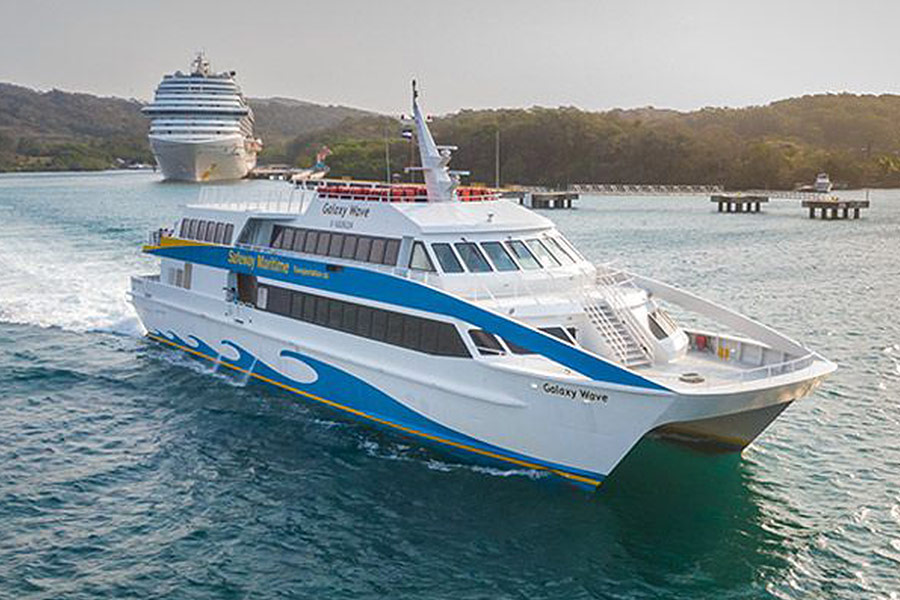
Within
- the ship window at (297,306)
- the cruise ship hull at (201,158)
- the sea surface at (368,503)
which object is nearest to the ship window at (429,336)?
the sea surface at (368,503)

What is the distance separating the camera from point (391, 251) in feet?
63.5

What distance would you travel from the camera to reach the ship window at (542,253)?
19.5 metres

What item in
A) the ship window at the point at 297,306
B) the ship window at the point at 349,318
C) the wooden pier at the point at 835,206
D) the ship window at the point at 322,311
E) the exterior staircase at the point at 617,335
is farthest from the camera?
the wooden pier at the point at 835,206

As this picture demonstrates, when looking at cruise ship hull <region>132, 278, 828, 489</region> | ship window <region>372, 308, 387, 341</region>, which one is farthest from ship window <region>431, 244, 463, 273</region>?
cruise ship hull <region>132, 278, 828, 489</region>

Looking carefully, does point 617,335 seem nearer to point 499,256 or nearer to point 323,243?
point 499,256

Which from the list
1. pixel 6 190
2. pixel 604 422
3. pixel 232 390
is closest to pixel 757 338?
pixel 604 422

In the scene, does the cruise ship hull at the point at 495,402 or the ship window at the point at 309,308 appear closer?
the cruise ship hull at the point at 495,402

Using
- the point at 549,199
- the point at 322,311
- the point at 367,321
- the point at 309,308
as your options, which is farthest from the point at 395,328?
the point at 549,199

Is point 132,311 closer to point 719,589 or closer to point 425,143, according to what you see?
point 425,143

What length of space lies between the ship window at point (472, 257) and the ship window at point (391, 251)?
1.38 meters

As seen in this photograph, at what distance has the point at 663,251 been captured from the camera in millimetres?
54406

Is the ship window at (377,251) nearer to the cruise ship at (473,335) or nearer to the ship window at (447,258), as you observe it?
the cruise ship at (473,335)

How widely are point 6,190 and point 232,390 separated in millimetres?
103933

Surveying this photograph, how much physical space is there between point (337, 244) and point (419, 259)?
2798 mm
